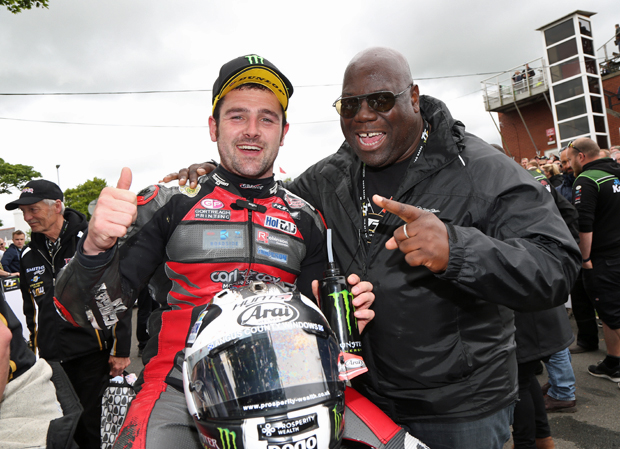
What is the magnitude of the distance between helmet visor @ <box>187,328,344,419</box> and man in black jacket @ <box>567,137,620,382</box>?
4.82m

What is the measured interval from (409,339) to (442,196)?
28.5 inches

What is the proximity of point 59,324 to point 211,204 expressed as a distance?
2.70 metres

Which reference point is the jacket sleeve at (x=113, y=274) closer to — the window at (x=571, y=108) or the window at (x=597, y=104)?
the window at (x=571, y=108)

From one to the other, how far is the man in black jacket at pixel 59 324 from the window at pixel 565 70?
2577 centimetres

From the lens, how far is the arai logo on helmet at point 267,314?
4.35 feet

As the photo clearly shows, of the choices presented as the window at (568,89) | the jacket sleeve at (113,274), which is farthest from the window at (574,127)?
the jacket sleeve at (113,274)

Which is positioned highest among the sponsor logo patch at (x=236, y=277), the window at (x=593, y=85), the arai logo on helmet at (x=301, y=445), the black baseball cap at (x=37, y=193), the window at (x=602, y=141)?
the window at (x=593, y=85)

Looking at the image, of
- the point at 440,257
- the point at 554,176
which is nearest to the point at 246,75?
the point at 440,257

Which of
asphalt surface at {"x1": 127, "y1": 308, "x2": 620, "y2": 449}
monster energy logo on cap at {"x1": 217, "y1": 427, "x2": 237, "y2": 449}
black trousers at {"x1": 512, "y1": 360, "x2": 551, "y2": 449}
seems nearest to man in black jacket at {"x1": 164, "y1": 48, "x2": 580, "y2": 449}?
monster energy logo on cap at {"x1": 217, "y1": 427, "x2": 237, "y2": 449}

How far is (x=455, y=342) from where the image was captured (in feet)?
6.54

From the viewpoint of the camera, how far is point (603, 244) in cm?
494

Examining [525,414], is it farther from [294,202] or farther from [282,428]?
[282,428]

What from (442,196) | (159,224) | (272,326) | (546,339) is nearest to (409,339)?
(442,196)

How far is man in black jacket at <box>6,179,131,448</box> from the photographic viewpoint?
384cm
